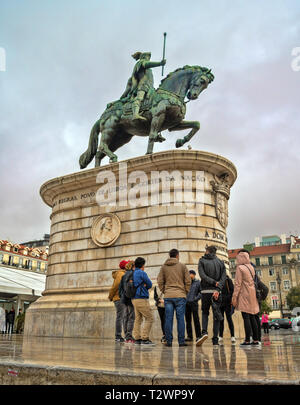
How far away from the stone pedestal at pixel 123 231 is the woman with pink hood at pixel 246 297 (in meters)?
4.29

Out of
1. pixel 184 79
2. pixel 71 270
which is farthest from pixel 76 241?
pixel 184 79

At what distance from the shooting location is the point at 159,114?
1426cm

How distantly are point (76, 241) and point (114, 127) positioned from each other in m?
4.83

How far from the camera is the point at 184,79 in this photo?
14758 millimetres

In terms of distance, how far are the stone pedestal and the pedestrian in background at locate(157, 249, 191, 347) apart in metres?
4.00

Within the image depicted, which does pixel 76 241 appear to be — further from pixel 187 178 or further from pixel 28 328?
pixel 187 178

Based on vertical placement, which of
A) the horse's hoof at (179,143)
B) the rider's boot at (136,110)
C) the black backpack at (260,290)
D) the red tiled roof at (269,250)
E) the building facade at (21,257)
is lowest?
the black backpack at (260,290)

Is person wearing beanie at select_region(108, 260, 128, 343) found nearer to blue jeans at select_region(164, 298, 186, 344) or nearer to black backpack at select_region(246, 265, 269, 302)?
blue jeans at select_region(164, 298, 186, 344)

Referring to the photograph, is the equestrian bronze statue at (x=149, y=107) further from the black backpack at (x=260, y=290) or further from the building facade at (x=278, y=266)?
the building facade at (x=278, y=266)

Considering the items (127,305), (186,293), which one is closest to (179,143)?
(127,305)

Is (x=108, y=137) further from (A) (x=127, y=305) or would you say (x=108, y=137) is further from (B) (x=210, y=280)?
(B) (x=210, y=280)

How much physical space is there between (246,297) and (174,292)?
1.41 meters

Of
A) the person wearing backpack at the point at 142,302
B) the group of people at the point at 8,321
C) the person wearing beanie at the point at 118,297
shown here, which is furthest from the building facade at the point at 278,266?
the person wearing backpack at the point at 142,302

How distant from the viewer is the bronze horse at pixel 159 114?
14.4m
